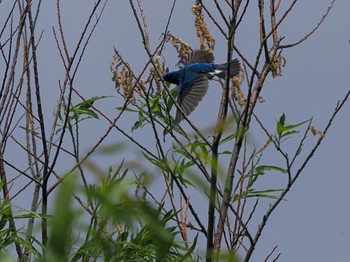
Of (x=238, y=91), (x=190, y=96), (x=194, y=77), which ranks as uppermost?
(x=194, y=77)

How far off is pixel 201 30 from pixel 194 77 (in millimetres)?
1019

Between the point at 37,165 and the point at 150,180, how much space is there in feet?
6.76

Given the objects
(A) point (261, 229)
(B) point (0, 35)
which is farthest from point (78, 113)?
(A) point (261, 229)

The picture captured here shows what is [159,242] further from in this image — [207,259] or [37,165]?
[37,165]

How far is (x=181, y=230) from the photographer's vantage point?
2.18 meters

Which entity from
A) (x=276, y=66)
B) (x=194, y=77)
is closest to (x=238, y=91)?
(x=276, y=66)

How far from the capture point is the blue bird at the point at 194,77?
9.31ft

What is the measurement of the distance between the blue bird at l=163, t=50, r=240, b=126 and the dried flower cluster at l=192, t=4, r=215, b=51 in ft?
0.30

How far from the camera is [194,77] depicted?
3.54 metres

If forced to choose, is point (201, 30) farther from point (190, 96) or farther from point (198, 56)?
point (190, 96)

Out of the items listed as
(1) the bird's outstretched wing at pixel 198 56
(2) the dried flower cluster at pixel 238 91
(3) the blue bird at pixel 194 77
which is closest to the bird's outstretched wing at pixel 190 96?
(3) the blue bird at pixel 194 77

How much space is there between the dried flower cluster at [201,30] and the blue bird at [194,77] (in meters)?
0.09

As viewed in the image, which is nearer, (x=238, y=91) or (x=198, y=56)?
(x=238, y=91)

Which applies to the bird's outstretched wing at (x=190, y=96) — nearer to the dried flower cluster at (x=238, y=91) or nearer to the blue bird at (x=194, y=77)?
the blue bird at (x=194, y=77)
